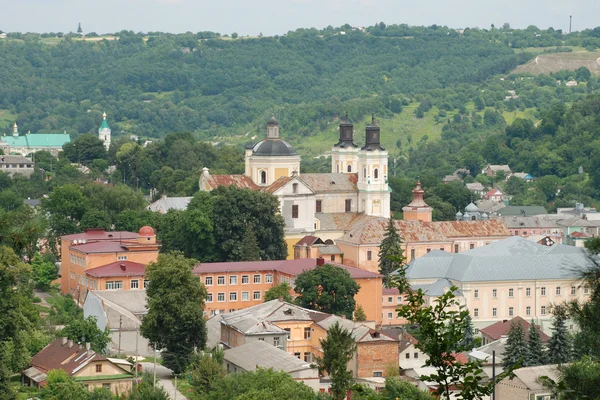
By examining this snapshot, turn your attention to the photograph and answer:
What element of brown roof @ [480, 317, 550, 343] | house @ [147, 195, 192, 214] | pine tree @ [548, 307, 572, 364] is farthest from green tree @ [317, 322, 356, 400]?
Answer: house @ [147, 195, 192, 214]

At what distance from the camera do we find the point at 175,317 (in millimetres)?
49906

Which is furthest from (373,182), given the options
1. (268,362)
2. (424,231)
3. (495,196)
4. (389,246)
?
(495,196)

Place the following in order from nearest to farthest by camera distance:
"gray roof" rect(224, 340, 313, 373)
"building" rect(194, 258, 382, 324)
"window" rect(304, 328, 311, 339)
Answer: "gray roof" rect(224, 340, 313, 373), "window" rect(304, 328, 311, 339), "building" rect(194, 258, 382, 324)

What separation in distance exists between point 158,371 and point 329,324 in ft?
20.7

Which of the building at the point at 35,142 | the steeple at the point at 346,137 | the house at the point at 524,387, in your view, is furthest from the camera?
the building at the point at 35,142

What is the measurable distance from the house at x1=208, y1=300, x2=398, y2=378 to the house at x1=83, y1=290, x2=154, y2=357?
2706 mm

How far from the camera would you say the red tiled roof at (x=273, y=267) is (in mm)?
60344

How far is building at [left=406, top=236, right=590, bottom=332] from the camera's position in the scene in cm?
6381

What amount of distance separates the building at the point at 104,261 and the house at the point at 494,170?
65.0m

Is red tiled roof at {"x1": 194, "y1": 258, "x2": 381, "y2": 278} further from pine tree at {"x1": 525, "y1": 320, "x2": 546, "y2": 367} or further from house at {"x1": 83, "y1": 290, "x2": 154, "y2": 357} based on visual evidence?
pine tree at {"x1": 525, "y1": 320, "x2": 546, "y2": 367}

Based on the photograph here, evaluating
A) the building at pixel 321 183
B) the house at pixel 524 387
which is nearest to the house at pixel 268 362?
the house at pixel 524 387

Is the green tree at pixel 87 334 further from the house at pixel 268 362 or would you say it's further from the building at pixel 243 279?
the building at pixel 243 279

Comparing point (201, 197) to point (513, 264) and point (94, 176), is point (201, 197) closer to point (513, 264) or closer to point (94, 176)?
point (513, 264)

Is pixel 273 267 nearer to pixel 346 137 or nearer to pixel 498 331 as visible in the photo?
pixel 498 331
